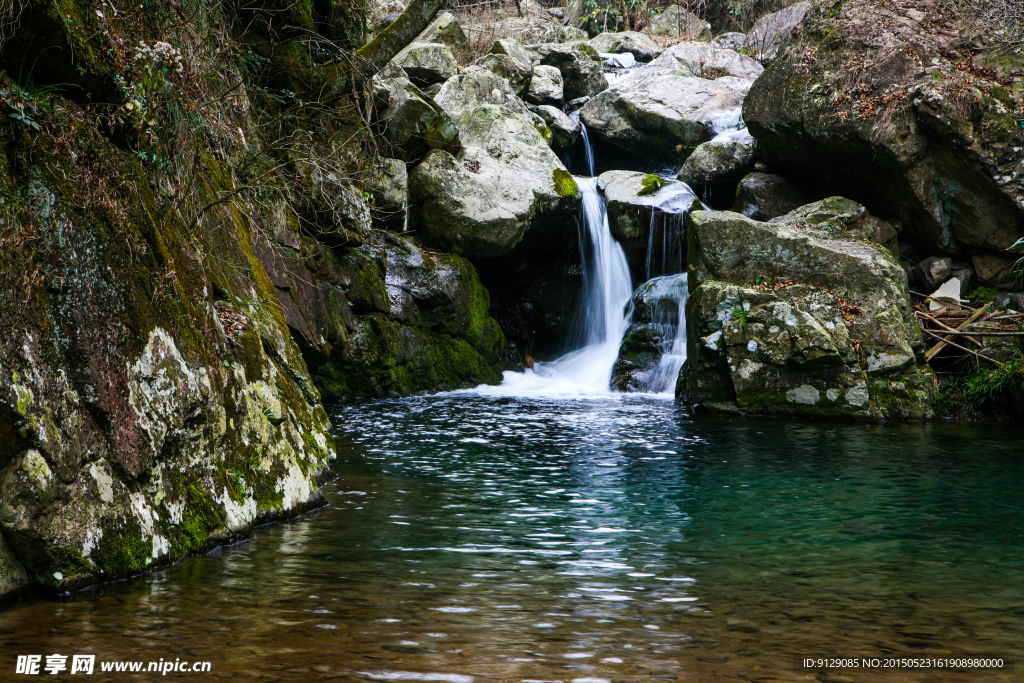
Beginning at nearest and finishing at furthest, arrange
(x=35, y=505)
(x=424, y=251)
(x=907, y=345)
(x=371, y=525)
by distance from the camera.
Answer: (x=35, y=505)
(x=371, y=525)
(x=907, y=345)
(x=424, y=251)

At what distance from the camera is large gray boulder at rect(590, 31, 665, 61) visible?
27234 mm

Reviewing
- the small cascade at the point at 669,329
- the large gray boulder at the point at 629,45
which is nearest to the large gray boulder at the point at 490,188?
the small cascade at the point at 669,329

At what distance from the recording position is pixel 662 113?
19828 mm

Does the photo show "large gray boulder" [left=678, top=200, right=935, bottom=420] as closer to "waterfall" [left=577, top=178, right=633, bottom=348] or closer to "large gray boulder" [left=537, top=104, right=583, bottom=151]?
"waterfall" [left=577, top=178, right=633, bottom=348]

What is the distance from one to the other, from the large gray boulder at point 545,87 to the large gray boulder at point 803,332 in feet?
33.8

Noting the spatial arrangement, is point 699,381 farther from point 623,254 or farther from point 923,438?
point 623,254

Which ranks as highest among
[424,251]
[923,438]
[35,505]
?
[424,251]

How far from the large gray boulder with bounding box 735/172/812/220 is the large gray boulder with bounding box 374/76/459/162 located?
259 inches

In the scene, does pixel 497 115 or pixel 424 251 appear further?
pixel 497 115

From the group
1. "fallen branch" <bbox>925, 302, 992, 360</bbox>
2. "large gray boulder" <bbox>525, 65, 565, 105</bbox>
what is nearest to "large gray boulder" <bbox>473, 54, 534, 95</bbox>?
"large gray boulder" <bbox>525, 65, 565, 105</bbox>

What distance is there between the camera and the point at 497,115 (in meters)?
17.3

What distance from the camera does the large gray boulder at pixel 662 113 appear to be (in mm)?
19781

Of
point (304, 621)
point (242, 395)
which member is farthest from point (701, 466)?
point (304, 621)

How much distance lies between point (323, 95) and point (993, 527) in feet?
34.7
